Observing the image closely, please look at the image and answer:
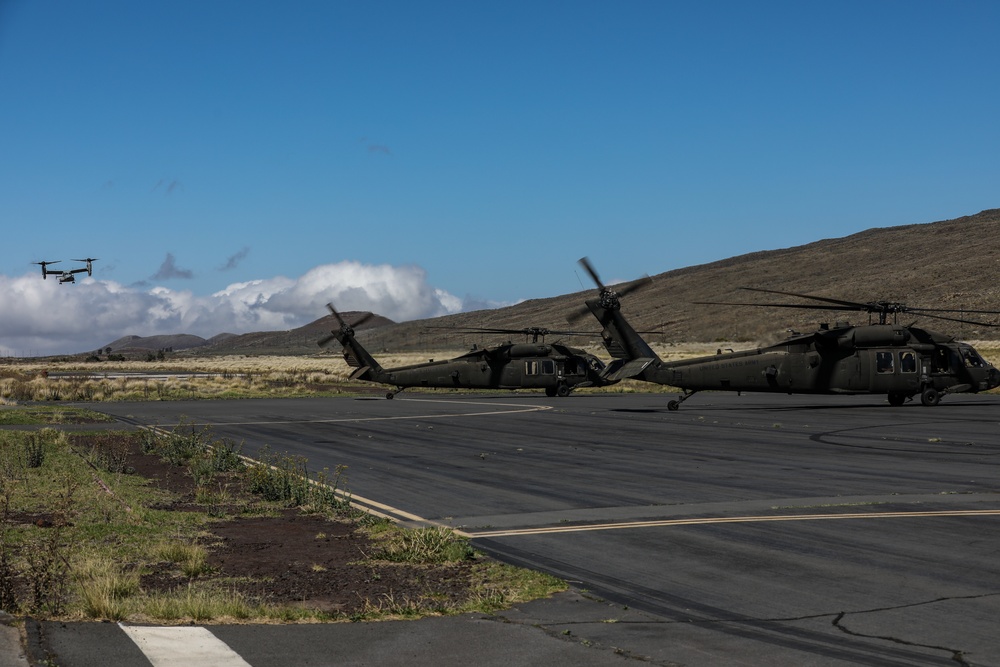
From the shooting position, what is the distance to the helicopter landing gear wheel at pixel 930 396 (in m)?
37.4

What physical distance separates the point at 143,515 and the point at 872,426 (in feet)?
72.9

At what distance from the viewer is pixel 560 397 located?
4966 centimetres

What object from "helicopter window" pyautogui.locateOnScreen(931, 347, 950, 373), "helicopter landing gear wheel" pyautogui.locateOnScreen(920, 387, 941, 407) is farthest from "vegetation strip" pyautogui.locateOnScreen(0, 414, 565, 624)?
"helicopter window" pyautogui.locateOnScreen(931, 347, 950, 373)

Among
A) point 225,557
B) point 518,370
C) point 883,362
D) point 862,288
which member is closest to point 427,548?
point 225,557

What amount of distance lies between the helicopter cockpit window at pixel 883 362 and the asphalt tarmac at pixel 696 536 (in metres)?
5.58

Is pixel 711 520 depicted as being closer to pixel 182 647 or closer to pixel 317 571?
pixel 317 571

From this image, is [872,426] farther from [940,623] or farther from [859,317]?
[859,317]

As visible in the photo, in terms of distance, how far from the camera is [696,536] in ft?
42.2

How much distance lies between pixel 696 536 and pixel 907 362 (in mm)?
27326

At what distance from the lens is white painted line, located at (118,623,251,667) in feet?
23.8

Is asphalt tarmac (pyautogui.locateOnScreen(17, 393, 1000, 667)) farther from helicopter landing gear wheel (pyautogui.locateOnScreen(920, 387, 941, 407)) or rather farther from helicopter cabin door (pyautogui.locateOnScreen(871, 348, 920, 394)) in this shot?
helicopter landing gear wheel (pyautogui.locateOnScreen(920, 387, 941, 407))

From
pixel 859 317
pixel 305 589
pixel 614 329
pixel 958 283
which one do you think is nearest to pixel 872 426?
pixel 614 329

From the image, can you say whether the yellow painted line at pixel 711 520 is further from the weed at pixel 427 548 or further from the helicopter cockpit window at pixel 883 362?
the helicopter cockpit window at pixel 883 362

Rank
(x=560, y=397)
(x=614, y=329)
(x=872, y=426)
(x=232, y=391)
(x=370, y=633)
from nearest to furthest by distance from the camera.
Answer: (x=370, y=633) → (x=872, y=426) → (x=614, y=329) → (x=560, y=397) → (x=232, y=391)
